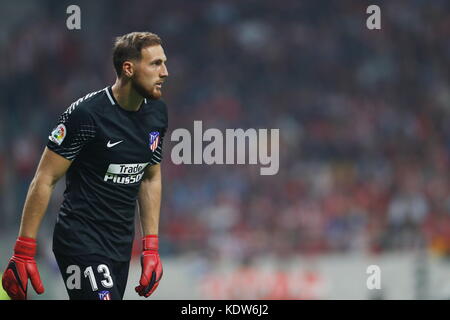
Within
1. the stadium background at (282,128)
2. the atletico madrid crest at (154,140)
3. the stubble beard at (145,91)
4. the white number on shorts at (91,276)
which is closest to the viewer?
the white number on shorts at (91,276)

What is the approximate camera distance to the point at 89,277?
4707 millimetres

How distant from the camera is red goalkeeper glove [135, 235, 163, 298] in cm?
507

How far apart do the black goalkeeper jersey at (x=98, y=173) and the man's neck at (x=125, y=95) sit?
24mm

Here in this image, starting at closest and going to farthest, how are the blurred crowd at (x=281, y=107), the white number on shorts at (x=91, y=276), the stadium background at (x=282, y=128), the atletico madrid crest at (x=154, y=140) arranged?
the white number on shorts at (x=91, y=276)
the atletico madrid crest at (x=154, y=140)
the stadium background at (x=282, y=128)
the blurred crowd at (x=281, y=107)

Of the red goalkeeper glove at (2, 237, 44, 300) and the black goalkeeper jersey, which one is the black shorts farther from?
the red goalkeeper glove at (2, 237, 44, 300)

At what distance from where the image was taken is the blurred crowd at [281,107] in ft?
41.6

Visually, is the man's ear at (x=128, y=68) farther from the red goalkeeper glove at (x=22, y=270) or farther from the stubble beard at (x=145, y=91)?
the red goalkeeper glove at (x=22, y=270)

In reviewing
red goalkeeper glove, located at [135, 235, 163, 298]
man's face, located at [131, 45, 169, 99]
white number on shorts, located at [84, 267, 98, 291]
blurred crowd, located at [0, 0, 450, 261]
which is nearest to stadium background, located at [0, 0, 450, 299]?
blurred crowd, located at [0, 0, 450, 261]

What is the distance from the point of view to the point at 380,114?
48.4 feet

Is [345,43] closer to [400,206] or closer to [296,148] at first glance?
[296,148]

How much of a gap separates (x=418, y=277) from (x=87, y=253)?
7237 millimetres

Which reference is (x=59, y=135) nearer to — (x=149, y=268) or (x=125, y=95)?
(x=125, y=95)

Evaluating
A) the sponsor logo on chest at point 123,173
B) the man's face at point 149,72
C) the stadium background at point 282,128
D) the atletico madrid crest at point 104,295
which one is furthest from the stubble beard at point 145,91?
the stadium background at point 282,128

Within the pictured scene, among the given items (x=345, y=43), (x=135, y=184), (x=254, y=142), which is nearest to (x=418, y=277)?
(x=254, y=142)
